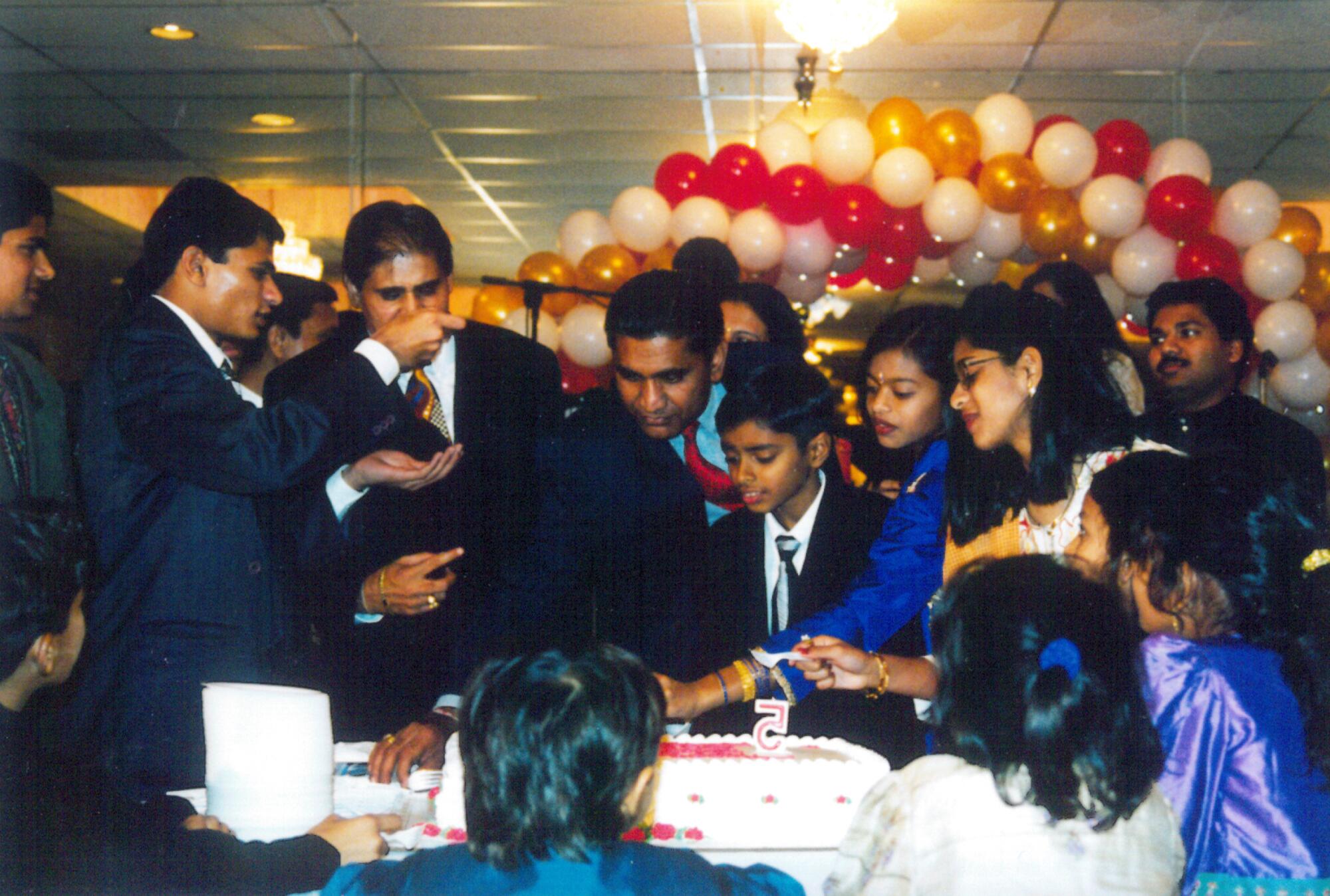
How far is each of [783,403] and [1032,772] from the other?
111 cm

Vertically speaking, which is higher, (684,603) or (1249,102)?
(1249,102)

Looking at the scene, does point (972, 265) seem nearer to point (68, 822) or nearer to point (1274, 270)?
point (1274, 270)

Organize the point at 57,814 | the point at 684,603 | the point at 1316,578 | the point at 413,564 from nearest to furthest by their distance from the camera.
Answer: the point at 57,814 → the point at 1316,578 → the point at 413,564 → the point at 684,603

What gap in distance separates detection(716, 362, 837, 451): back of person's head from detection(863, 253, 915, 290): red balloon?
9.16 feet

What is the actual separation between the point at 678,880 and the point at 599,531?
1.21m

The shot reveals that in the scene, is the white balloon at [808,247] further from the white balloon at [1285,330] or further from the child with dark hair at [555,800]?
the child with dark hair at [555,800]

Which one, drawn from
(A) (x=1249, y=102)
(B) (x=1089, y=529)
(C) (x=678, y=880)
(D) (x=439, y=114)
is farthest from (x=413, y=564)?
(A) (x=1249, y=102)

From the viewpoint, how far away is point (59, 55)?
16.7ft

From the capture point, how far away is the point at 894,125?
14.9 ft

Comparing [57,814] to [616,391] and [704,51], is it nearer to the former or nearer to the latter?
[616,391]

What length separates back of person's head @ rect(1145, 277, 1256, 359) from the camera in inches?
130

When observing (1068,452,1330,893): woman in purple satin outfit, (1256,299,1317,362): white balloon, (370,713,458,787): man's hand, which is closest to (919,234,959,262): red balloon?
(1256,299,1317,362): white balloon

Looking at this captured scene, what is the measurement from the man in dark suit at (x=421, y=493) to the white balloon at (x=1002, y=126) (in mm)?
2706

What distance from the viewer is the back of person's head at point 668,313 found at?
2.26m
